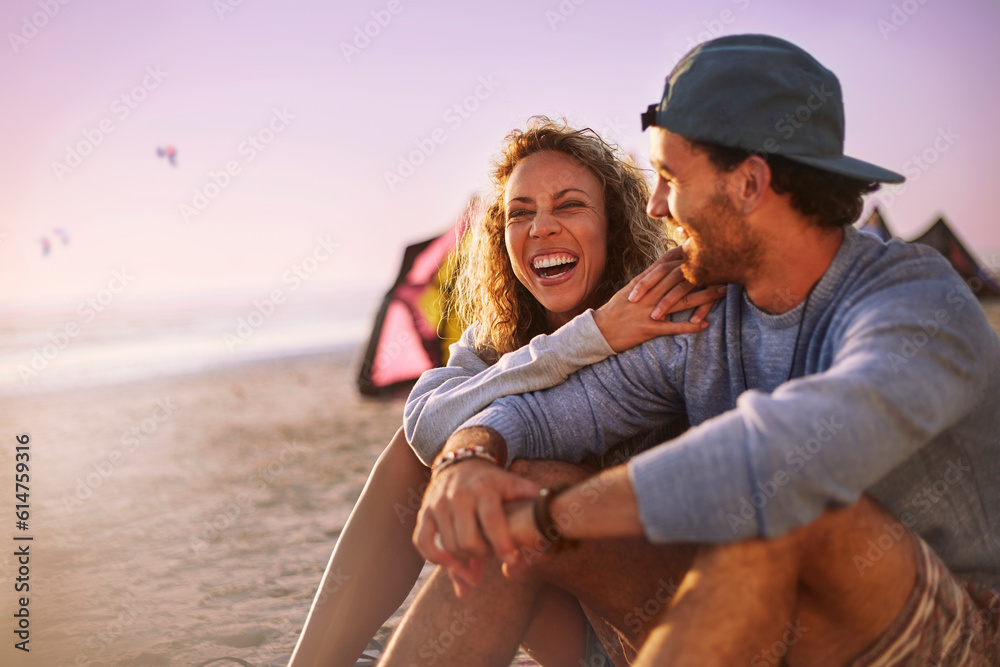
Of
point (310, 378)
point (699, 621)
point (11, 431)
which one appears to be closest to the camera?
point (699, 621)

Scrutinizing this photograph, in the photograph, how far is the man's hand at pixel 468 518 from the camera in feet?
5.72

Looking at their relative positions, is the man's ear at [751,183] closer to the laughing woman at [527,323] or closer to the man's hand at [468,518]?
the laughing woman at [527,323]

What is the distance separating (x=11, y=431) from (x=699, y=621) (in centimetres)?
1190

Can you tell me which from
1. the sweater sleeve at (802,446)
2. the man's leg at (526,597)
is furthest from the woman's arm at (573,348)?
the sweater sleeve at (802,446)

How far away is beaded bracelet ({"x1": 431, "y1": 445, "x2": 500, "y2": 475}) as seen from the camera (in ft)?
6.64

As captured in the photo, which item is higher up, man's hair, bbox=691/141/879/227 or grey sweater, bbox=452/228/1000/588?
man's hair, bbox=691/141/879/227

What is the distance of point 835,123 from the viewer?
2.05 m

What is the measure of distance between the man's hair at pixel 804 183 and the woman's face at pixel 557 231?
3.65ft

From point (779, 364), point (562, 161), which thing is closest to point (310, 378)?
point (562, 161)

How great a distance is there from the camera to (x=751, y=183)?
2.05 m

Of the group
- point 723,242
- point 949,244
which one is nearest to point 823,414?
point 723,242

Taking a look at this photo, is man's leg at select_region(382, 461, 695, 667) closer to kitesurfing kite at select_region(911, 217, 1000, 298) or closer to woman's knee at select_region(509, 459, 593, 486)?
woman's knee at select_region(509, 459, 593, 486)

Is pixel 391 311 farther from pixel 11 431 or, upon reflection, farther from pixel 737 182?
pixel 11 431

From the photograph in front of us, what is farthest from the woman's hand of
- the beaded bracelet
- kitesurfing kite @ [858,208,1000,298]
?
kitesurfing kite @ [858,208,1000,298]
